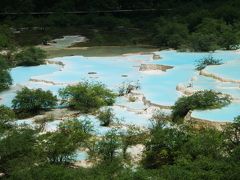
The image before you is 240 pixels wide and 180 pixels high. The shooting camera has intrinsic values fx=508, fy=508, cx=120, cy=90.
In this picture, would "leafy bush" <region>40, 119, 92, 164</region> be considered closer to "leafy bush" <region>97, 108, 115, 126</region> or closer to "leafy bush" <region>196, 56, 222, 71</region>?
"leafy bush" <region>97, 108, 115, 126</region>

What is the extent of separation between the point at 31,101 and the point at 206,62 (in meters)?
7.48

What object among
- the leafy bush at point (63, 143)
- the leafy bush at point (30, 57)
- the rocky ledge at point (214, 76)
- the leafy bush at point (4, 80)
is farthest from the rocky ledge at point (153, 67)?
the leafy bush at point (63, 143)

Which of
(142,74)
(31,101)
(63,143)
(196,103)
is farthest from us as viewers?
(142,74)

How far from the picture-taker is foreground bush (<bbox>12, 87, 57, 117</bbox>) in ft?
46.8

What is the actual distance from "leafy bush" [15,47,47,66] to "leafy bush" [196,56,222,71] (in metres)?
6.38

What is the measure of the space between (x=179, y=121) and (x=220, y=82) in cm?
413

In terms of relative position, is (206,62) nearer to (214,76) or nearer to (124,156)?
(214,76)

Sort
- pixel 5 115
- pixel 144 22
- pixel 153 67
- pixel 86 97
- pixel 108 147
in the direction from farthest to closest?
1. pixel 144 22
2. pixel 153 67
3. pixel 86 97
4. pixel 5 115
5. pixel 108 147

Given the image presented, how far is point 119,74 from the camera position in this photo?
18719 mm

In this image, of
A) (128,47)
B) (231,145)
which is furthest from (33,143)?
(128,47)

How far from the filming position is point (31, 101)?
46.9ft

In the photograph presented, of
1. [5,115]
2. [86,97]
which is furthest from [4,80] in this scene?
[5,115]

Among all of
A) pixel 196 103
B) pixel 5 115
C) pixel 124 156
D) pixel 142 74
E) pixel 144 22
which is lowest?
pixel 144 22

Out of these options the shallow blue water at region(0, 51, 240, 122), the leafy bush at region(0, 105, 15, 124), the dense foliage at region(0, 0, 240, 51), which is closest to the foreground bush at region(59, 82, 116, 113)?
the shallow blue water at region(0, 51, 240, 122)
